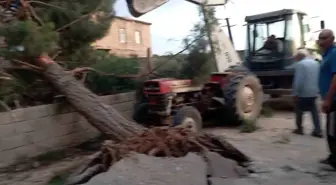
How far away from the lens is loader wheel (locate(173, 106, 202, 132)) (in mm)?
7492

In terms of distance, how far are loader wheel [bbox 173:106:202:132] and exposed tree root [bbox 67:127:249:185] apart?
5.92ft

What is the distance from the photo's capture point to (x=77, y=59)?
325 inches

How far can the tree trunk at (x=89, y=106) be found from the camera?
6426 millimetres

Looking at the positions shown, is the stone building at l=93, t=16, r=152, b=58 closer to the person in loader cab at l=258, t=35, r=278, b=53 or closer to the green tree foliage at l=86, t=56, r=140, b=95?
the person in loader cab at l=258, t=35, r=278, b=53

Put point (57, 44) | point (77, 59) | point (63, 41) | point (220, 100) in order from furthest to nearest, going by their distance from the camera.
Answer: point (220, 100)
point (77, 59)
point (63, 41)
point (57, 44)

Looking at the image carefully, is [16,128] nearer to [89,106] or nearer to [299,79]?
[89,106]

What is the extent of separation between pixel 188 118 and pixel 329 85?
3050 mm

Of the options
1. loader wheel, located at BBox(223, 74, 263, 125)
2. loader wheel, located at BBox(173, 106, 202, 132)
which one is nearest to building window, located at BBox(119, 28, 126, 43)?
loader wheel, located at BBox(223, 74, 263, 125)

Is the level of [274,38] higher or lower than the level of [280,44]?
higher

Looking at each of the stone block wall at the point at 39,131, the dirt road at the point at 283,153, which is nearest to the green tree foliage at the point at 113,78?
the stone block wall at the point at 39,131

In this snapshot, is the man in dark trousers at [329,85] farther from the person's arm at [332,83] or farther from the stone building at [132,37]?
the stone building at [132,37]

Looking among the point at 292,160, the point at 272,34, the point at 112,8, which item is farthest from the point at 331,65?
the point at 272,34

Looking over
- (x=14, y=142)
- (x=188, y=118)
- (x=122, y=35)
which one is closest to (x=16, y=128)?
(x=14, y=142)

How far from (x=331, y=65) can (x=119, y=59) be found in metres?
5.05
